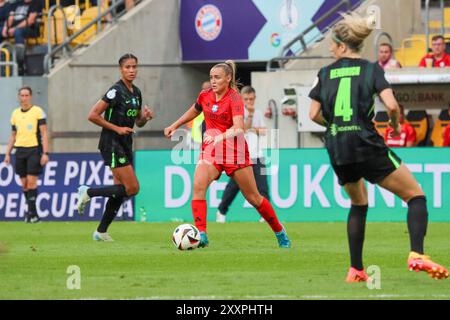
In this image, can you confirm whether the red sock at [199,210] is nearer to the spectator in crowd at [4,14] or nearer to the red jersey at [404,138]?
the red jersey at [404,138]

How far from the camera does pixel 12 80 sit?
89.2 feet

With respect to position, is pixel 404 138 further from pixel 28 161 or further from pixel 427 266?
pixel 427 266

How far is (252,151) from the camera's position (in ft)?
68.3

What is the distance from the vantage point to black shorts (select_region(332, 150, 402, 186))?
1036 cm

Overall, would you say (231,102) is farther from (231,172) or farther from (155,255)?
(155,255)

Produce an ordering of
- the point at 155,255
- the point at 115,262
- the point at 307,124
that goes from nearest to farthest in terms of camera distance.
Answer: the point at 115,262 < the point at 155,255 < the point at 307,124

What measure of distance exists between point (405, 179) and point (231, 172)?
12.9ft

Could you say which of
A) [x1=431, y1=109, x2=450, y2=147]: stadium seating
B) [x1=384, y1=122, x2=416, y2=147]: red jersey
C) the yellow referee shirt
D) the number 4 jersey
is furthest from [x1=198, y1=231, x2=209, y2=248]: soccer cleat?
[x1=431, y1=109, x2=450, y2=147]: stadium seating

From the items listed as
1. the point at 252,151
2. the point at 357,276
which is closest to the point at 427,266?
the point at 357,276

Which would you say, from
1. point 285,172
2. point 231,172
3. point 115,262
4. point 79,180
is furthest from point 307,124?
point 115,262

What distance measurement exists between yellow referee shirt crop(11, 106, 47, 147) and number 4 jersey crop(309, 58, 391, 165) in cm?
1196

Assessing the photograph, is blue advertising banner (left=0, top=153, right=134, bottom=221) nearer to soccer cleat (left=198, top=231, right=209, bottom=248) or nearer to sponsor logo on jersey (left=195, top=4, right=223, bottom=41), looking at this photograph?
sponsor logo on jersey (left=195, top=4, right=223, bottom=41)

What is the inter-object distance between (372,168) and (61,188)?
42.4 feet

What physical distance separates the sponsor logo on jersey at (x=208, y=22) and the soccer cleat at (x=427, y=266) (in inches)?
726
